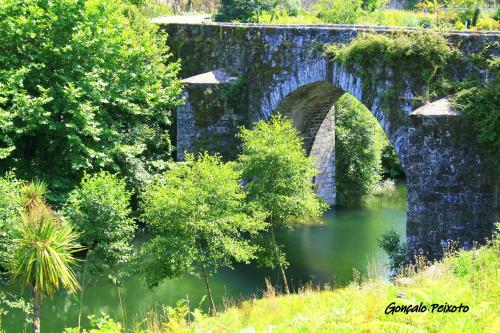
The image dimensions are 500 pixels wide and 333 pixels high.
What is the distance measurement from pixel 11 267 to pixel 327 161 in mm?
15090

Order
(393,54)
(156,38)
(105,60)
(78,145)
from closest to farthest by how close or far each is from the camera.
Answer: (393,54), (78,145), (105,60), (156,38)

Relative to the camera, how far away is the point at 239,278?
17.6 meters

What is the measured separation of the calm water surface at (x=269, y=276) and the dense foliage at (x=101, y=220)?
1330 millimetres

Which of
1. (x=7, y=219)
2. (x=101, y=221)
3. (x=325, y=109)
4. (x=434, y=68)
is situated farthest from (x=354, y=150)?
(x=7, y=219)

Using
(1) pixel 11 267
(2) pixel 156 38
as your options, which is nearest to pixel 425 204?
(1) pixel 11 267

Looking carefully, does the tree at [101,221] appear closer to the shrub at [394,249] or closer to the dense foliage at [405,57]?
the shrub at [394,249]

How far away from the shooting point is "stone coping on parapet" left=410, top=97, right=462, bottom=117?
13773 mm

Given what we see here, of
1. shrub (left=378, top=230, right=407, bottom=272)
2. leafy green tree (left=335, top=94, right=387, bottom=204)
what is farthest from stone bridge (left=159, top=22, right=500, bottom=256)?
leafy green tree (left=335, top=94, right=387, bottom=204)

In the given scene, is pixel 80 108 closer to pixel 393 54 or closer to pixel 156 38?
pixel 156 38

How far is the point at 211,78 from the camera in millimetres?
20875

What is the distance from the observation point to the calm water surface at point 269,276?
15.4 meters

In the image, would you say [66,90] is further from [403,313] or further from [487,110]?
[403,313]

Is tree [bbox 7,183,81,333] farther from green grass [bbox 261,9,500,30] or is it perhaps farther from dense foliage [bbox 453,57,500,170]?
green grass [bbox 261,9,500,30]

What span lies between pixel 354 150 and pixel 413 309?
19194 millimetres
